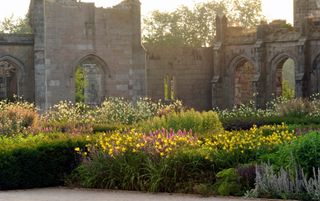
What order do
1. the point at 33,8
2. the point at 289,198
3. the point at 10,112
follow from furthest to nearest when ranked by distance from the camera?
the point at 33,8 → the point at 10,112 → the point at 289,198

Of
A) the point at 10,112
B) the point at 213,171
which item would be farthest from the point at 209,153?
the point at 10,112

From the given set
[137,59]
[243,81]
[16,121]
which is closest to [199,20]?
[243,81]

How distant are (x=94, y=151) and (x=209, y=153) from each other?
2.20 m

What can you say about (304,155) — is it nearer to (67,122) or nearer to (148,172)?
(148,172)

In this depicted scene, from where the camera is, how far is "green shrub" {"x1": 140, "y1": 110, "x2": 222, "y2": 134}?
1906 cm

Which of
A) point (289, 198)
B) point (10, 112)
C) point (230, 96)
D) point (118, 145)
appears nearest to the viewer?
point (289, 198)

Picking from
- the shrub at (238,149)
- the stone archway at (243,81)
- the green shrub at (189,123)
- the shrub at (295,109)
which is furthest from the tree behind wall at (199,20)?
the shrub at (238,149)

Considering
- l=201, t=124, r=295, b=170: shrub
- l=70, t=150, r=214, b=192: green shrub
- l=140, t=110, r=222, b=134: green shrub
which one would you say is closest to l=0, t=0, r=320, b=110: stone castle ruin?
l=140, t=110, r=222, b=134: green shrub

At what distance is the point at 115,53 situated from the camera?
31.8 meters

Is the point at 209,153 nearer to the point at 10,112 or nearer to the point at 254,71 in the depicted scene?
the point at 10,112

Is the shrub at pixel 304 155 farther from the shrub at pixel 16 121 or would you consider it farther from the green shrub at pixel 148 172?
the shrub at pixel 16 121

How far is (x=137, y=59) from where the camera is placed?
1261 inches

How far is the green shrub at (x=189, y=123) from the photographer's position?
19062 mm

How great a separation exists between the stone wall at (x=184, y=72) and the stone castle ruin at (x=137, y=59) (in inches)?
2.0
